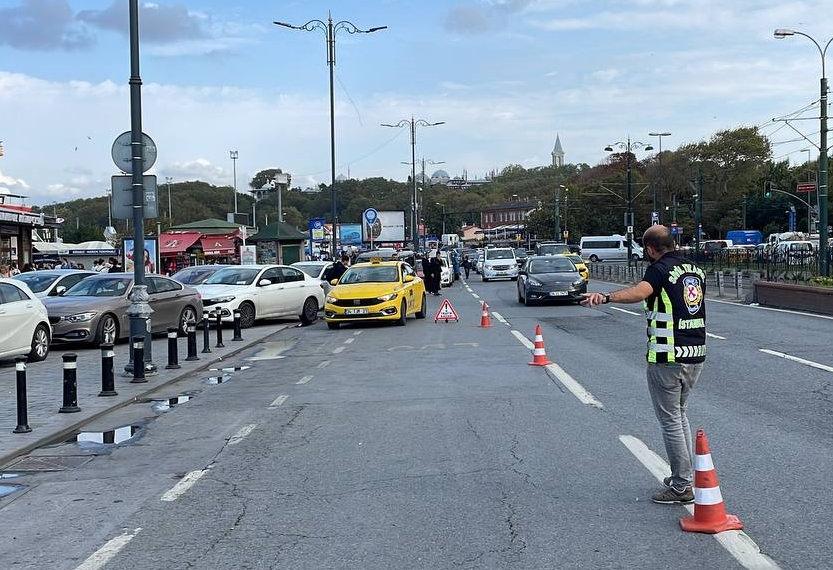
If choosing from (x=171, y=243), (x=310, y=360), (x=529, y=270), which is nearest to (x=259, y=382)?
(x=310, y=360)

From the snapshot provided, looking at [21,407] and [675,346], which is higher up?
[675,346]

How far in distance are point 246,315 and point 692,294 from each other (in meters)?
17.5

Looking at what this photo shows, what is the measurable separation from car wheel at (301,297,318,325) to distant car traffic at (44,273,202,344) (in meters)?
3.70

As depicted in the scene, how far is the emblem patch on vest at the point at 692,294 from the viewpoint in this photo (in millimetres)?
6145

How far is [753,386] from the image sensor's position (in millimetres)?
11258

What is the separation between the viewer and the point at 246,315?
74.3ft

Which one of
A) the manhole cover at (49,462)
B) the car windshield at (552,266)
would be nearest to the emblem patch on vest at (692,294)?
the manhole cover at (49,462)

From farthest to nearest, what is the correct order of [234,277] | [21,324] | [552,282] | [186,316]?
1. [552,282]
2. [234,277]
3. [186,316]
4. [21,324]

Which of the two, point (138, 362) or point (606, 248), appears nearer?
point (138, 362)

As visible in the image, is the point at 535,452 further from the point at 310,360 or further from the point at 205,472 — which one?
the point at 310,360

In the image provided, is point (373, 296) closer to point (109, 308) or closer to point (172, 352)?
point (109, 308)

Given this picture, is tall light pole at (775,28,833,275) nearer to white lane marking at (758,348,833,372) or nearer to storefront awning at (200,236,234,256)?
white lane marking at (758,348,833,372)

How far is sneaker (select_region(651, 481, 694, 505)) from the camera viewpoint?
20.1 feet

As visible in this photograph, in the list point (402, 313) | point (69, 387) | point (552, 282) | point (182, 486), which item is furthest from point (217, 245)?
point (182, 486)
